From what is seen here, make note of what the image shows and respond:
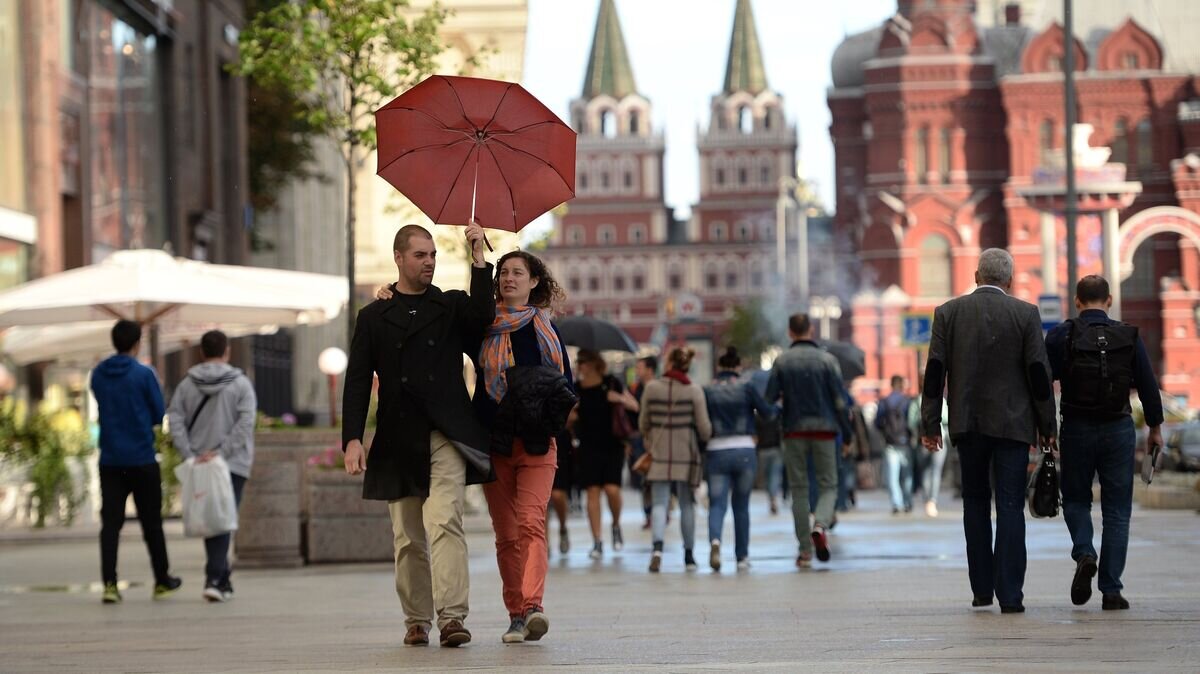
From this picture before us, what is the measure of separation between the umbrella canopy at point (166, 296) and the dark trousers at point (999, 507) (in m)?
9.10

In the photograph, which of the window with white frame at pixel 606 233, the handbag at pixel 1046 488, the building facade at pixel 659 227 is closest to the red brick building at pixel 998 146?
the building facade at pixel 659 227

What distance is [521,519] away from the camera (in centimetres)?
964

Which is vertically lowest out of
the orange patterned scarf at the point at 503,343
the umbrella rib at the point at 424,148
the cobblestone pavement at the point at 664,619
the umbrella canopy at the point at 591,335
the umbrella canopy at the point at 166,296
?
the cobblestone pavement at the point at 664,619

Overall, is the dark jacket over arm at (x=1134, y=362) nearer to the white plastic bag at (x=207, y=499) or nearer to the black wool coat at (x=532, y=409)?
the black wool coat at (x=532, y=409)

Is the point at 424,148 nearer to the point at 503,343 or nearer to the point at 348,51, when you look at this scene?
the point at 503,343

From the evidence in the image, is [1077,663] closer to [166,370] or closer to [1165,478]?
[1165,478]

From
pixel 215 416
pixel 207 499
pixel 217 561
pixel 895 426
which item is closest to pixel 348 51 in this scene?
pixel 215 416

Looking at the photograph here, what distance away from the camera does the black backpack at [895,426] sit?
25875 millimetres

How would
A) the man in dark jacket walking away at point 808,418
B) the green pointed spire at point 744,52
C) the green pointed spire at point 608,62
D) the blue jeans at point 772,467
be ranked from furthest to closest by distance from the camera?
1. the green pointed spire at point 744,52
2. the green pointed spire at point 608,62
3. the blue jeans at point 772,467
4. the man in dark jacket walking away at point 808,418

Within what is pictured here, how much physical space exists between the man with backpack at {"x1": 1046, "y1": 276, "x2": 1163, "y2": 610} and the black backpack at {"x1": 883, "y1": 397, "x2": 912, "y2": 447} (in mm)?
14440

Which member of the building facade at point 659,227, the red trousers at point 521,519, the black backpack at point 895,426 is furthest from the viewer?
the building facade at point 659,227

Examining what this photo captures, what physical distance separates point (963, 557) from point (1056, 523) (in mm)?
5813

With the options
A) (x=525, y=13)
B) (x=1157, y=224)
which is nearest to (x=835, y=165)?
(x=1157, y=224)

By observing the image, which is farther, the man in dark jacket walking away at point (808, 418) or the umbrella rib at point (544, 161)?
the man in dark jacket walking away at point (808, 418)
